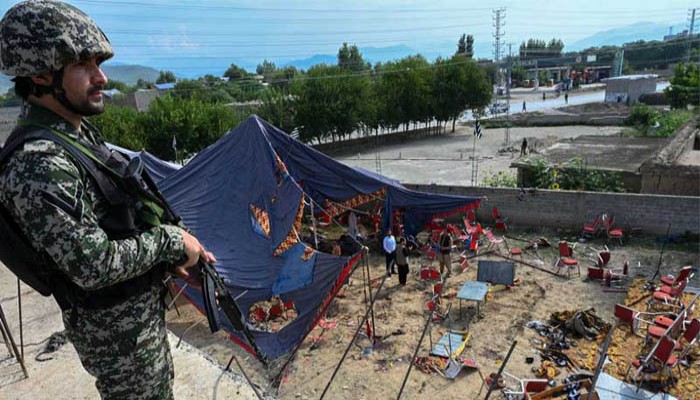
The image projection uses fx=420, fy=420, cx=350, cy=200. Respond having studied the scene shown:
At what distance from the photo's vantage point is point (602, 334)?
6.80 metres

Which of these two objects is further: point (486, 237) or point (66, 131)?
point (486, 237)

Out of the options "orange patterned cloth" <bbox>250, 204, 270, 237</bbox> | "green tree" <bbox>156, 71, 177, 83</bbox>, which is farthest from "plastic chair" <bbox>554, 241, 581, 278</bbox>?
"green tree" <bbox>156, 71, 177, 83</bbox>

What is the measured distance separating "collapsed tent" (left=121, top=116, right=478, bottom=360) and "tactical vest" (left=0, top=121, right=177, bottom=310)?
12.8ft

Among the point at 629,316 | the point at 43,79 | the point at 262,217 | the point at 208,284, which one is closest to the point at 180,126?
the point at 262,217

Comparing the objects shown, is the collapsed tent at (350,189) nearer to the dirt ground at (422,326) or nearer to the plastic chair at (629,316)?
the dirt ground at (422,326)

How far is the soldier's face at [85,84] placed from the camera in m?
1.47

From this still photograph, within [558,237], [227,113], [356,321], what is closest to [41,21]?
[356,321]

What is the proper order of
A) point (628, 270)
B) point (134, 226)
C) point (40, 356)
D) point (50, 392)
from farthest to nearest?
point (628, 270)
point (40, 356)
point (50, 392)
point (134, 226)

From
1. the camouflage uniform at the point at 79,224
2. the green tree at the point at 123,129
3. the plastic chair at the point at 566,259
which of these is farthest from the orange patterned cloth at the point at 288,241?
the green tree at the point at 123,129

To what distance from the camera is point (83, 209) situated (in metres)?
1.35

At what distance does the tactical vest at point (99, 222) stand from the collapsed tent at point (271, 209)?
3.91 metres

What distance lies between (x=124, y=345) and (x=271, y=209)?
567 centimetres

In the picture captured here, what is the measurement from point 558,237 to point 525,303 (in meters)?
3.97

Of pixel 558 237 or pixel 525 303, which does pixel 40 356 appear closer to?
pixel 525 303
